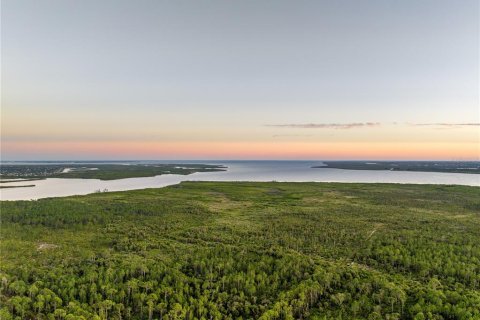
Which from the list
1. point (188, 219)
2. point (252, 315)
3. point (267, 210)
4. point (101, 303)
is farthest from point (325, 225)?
point (101, 303)

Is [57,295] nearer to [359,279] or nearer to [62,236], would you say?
[62,236]

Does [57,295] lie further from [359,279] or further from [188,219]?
[188,219]

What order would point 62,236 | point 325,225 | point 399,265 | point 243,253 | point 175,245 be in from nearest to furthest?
point 399,265, point 243,253, point 175,245, point 62,236, point 325,225

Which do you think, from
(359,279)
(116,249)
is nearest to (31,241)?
(116,249)

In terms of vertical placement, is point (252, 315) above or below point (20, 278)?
below

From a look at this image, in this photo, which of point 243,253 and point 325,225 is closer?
point 243,253

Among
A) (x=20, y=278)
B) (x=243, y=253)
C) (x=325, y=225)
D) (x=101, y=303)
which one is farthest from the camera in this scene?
(x=325, y=225)
